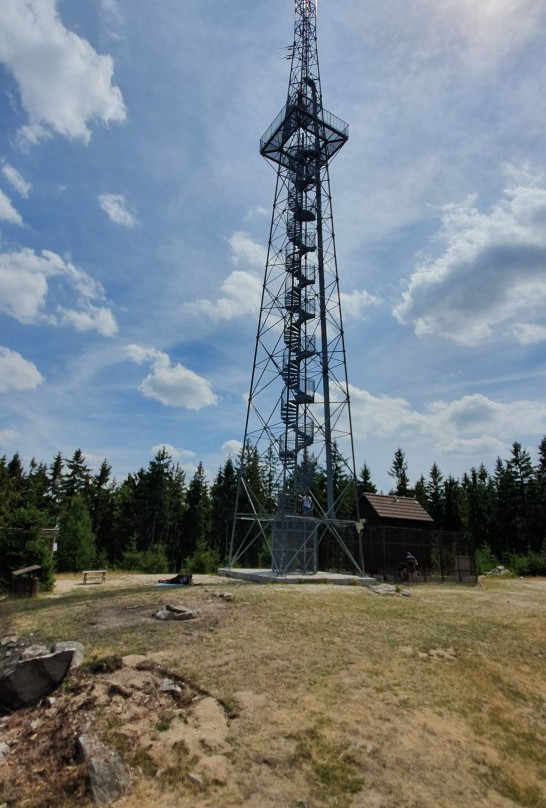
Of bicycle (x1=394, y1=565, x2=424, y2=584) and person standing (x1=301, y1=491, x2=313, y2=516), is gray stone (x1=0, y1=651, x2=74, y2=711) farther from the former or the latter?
bicycle (x1=394, y1=565, x2=424, y2=584)

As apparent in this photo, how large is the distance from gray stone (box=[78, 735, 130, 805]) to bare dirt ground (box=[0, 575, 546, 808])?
4.8 inches

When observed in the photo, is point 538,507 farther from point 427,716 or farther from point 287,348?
point 427,716

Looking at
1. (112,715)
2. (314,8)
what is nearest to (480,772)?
(112,715)

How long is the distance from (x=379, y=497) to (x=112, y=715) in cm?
2520

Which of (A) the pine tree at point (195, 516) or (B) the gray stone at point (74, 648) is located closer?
(B) the gray stone at point (74, 648)

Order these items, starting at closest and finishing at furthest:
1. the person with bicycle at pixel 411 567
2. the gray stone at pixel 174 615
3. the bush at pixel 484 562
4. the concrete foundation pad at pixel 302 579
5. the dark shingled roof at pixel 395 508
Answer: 1. the gray stone at pixel 174 615
2. the concrete foundation pad at pixel 302 579
3. the person with bicycle at pixel 411 567
4. the dark shingled roof at pixel 395 508
5. the bush at pixel 484 562

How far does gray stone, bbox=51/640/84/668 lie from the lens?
9.57 metres

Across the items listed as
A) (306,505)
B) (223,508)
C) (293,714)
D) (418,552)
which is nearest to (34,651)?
(293,714)

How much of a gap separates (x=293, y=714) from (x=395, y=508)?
2424cm

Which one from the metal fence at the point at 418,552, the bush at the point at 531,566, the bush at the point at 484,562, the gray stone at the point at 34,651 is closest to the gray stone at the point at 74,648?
the gray stone at the point at 34,651

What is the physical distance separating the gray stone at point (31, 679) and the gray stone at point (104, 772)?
233 cm

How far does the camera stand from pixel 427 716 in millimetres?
7977

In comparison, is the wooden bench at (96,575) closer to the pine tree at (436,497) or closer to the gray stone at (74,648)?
the gray stone at (74,648)

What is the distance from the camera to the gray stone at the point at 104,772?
611cm
